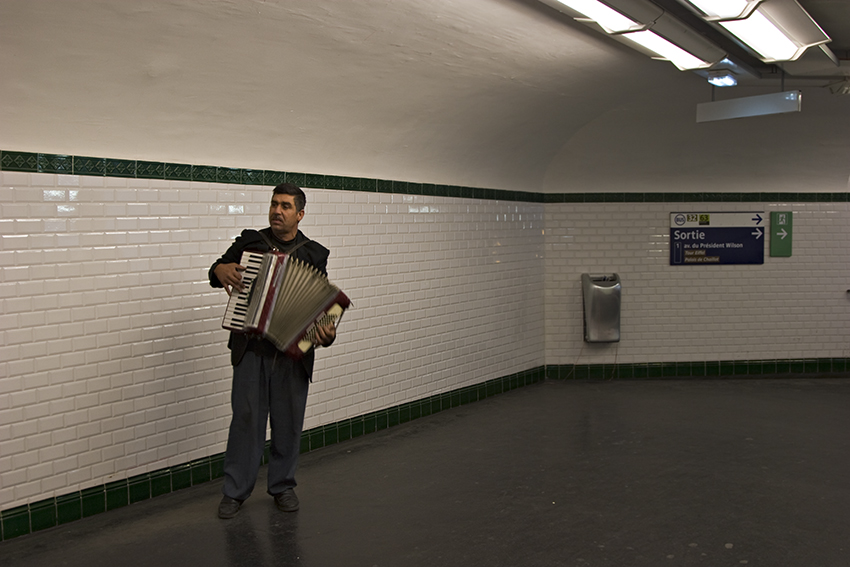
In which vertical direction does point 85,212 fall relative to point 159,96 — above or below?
below

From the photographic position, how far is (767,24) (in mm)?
5086

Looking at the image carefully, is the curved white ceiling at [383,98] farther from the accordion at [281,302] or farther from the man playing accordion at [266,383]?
the accordion at [281,302]

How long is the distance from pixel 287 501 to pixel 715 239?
21.1 feet

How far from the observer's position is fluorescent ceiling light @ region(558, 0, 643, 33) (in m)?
4.51

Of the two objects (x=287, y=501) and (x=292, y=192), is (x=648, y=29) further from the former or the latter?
(x=287, y=501)

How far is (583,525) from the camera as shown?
4.47m

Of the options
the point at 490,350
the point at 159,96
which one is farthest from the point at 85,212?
the point at 490,350

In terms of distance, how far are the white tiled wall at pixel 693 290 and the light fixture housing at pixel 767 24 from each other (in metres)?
3.40

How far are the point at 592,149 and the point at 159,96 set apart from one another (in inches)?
214

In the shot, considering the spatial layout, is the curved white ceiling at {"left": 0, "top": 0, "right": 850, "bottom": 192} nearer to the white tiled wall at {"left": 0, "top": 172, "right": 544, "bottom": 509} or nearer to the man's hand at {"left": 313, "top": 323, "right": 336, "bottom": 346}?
the white tiled wall at {"left": 0, "top": 172, "right": 544, "bottom": 509}

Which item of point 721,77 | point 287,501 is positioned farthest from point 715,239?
point 287,501

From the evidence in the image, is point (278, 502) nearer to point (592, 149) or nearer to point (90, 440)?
point (90, 440)

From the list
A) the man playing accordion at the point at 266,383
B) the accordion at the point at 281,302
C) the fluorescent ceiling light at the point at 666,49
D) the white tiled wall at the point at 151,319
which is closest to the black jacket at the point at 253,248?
the man playing accordion at the point at 266,383

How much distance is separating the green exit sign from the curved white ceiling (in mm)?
506
